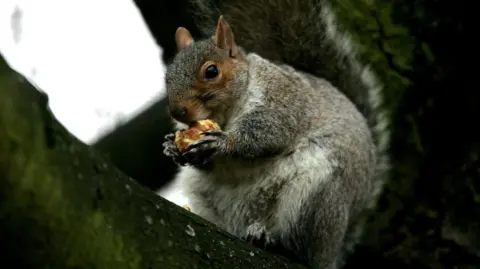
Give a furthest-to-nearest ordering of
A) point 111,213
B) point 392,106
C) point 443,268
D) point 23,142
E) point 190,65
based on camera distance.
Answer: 1. point 392,106
2. point 443,268
3. point 190,65
4. point 111,213
5. point 23,142

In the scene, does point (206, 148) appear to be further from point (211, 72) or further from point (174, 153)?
point (211, 72)

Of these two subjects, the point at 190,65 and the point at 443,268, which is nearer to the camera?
the point at 190,65

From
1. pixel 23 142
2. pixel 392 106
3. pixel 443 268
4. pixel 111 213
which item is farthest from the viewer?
pixel 392 106

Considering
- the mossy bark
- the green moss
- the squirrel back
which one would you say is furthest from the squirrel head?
the green moss

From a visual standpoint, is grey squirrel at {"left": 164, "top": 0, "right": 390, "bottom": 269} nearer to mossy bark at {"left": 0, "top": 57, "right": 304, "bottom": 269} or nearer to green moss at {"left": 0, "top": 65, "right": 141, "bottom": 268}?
mossy bark at {"left": 0, "top": 57, "right": 304, "bottom": 269}

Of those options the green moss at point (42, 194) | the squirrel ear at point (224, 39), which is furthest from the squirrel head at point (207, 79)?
the green moss at point (42, 194)

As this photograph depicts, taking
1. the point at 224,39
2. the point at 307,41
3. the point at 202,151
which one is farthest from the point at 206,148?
the point at 307,41

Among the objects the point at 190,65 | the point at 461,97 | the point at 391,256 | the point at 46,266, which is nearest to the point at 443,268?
the point at 391,256

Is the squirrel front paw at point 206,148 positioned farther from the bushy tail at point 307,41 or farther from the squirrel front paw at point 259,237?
the bushy tail at point 307,41

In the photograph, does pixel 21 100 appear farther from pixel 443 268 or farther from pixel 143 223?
pixel 443 268
